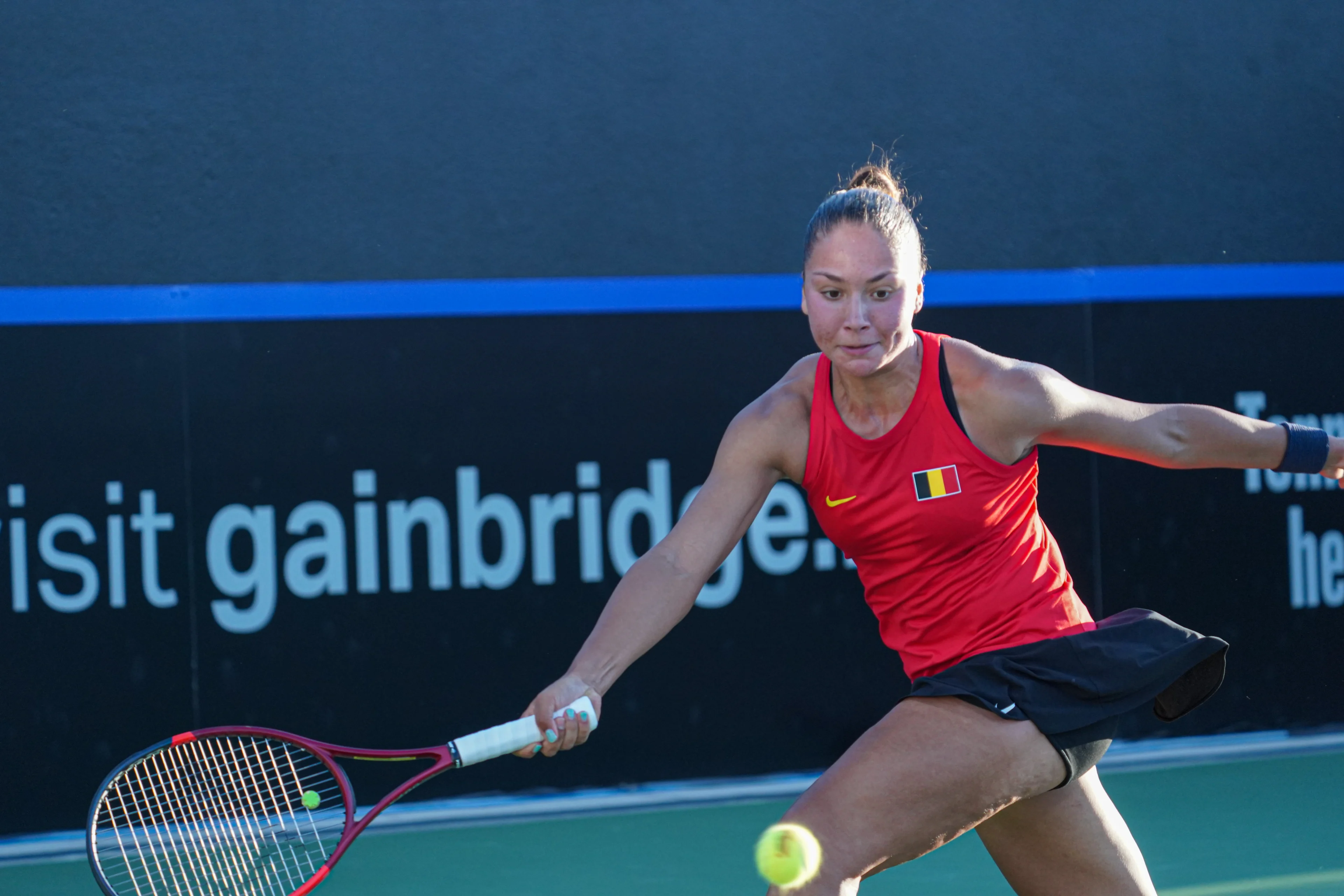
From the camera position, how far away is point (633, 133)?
5031 millimetres

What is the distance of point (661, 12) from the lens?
16.6 ft

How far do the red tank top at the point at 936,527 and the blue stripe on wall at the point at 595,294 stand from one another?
270 centimetres

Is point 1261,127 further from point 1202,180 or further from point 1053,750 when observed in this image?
point 1053,750

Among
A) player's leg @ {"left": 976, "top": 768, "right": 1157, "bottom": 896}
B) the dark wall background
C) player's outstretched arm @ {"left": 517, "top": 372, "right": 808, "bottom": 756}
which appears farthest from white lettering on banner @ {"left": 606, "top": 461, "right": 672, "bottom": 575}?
player's leg @ {"left": 976, "top": 768, "right": 1157, "bottom": 896}

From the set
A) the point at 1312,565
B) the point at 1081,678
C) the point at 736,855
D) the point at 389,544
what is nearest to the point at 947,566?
the point at 1081,678

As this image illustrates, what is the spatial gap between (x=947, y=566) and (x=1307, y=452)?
25.7 inches

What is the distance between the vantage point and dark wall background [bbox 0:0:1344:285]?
4.74 meters

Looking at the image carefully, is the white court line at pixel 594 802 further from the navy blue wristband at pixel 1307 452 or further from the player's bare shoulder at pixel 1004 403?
the player's bare shoulder at pixel 1004 403

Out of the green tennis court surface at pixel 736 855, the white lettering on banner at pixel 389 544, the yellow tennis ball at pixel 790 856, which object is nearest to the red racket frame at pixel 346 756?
the yellow tennis ball at pixel 790 856

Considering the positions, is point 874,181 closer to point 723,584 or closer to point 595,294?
point 595,294

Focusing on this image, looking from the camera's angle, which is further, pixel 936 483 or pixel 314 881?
pixel 314 881

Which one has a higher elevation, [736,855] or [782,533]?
[782,533]

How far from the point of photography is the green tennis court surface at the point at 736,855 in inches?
155

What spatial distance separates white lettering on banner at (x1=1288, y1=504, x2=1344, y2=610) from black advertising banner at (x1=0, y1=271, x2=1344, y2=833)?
0.45 feet
